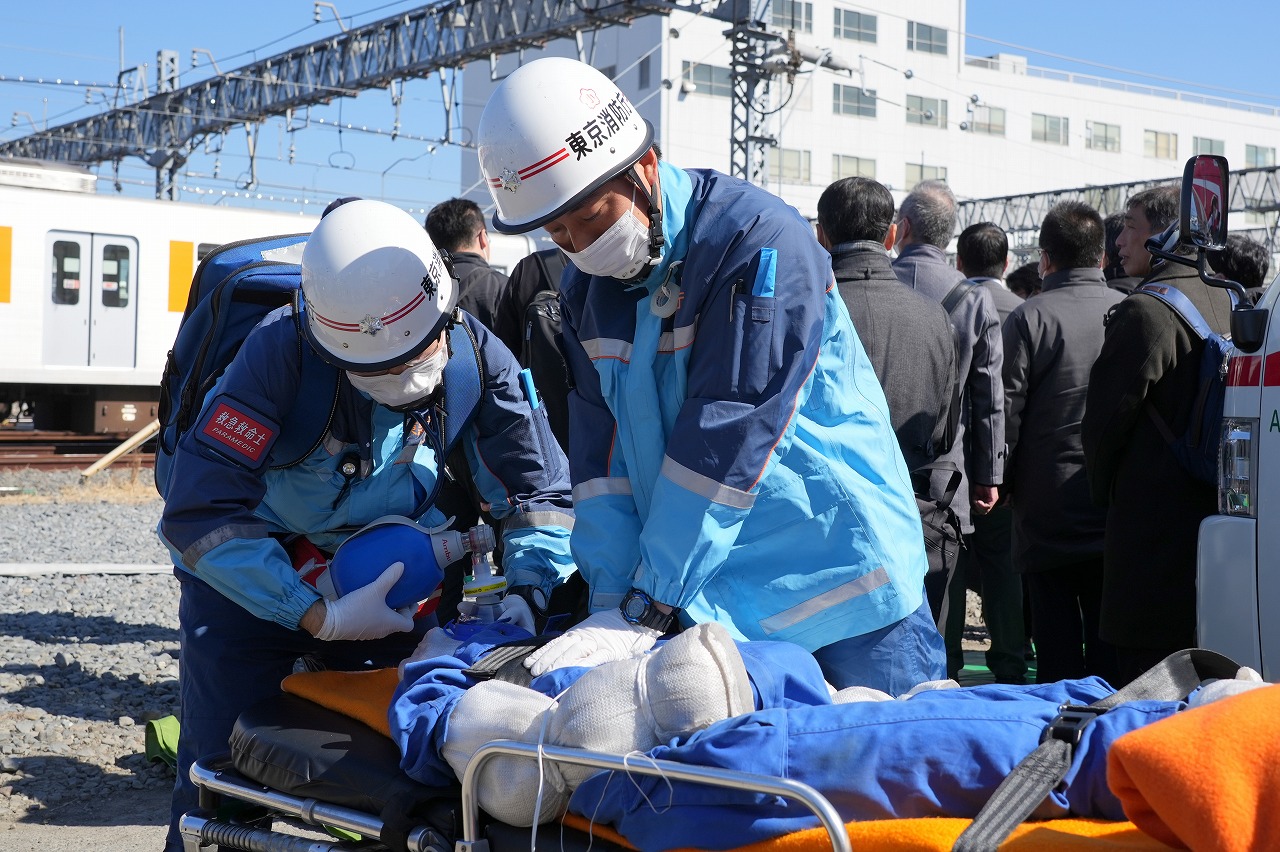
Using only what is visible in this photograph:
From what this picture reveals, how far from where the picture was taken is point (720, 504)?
2.42 meters

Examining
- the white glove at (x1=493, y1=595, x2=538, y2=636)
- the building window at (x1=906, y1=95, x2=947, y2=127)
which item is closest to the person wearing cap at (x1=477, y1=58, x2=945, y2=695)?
the white glove at (x1=493, y1=595, x2=538, y2=636)

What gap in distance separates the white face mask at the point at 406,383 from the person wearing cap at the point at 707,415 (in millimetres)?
653

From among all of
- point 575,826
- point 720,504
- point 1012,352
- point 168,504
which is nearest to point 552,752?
point 575,826

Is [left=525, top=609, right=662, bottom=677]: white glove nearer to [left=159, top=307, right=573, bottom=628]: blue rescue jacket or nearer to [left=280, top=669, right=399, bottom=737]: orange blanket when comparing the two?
[left=280, top=669, right=399, bottom=737]: orange blanket

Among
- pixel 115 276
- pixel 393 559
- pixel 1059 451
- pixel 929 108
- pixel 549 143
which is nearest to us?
pixel 549 143

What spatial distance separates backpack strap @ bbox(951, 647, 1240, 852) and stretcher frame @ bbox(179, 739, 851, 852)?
0.19m

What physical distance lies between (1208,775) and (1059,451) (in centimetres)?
364

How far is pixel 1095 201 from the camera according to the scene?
39.0m

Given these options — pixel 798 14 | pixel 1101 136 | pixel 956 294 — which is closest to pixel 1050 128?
pixel 1101 136

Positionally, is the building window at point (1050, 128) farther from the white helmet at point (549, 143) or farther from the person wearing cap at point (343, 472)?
the white helmet at point (549, 143)

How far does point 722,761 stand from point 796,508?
0.68 metres

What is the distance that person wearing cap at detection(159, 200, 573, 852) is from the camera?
123 inches

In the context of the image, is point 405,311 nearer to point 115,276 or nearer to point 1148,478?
point 1148,478

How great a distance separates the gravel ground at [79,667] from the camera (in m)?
5.18
